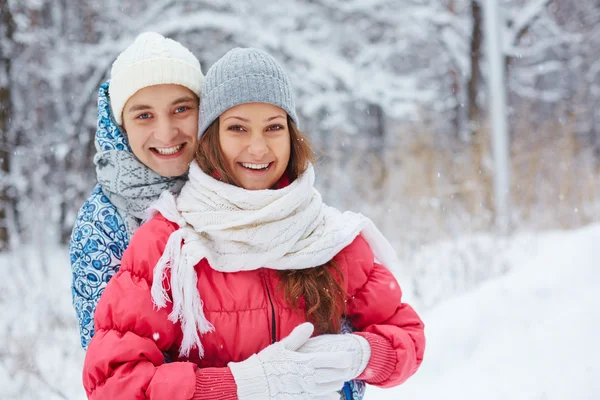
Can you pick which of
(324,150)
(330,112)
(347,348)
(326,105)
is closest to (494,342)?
(347,348)

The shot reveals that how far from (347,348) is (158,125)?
3.25ft

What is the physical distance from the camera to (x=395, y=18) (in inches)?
377

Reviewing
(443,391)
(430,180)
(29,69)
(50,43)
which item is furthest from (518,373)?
(29,69)

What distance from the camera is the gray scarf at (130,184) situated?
1938 mm

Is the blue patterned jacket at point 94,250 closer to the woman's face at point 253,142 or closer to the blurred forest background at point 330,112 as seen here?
the woman's face at point 253,142

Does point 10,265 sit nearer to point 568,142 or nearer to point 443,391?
point 443,391

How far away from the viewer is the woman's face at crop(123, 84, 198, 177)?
76.2 inches

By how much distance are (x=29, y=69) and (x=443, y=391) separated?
8.96 metres

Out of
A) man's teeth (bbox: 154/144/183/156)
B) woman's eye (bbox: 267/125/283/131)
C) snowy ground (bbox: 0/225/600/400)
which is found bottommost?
snowy ground (bbox: 0/225/600/400)

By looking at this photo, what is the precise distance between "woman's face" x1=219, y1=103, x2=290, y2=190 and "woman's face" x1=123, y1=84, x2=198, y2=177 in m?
0.32

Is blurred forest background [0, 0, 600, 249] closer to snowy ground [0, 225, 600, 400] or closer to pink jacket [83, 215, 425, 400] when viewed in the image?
snowy ground [0, 225, 600, 400]

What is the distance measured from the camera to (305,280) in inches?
62.7

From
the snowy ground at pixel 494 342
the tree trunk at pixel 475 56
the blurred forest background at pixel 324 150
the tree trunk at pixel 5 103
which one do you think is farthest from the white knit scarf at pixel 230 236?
the tree trunk at pixel 475 56

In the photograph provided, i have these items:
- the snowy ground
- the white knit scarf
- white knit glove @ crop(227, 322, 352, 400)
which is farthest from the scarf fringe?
the snowy ground
